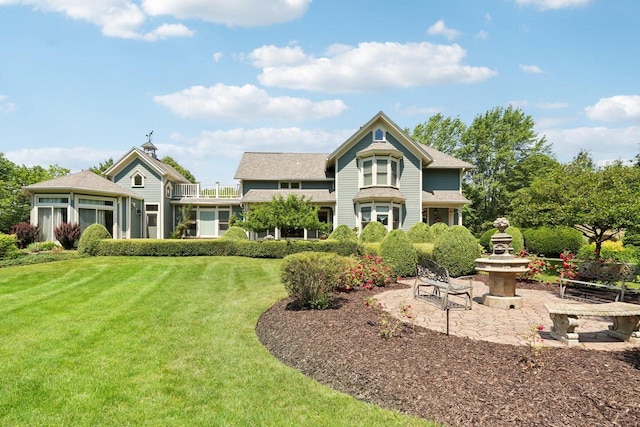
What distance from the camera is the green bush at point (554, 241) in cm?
2098

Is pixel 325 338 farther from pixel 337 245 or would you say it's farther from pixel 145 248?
pixel 145 248

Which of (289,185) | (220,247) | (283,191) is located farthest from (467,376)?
(289,185)

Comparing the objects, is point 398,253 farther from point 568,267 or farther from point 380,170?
point 380,170

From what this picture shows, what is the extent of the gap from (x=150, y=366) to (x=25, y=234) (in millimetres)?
19407

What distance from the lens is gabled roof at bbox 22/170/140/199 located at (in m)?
19.6

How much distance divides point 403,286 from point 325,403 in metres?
7.61

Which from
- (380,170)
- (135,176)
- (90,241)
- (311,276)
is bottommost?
(311,276)

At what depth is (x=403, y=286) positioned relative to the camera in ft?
36.9

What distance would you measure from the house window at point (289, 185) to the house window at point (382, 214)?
5.59 metres

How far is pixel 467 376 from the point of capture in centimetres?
438

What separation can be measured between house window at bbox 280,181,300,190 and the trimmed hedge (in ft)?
24.8

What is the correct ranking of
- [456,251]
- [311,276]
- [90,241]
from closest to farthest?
[311,276], [456,251], [90,241]

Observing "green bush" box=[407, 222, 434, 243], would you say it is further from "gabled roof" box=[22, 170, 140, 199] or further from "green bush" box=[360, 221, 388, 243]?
"gabled roof" box=[22, 170, 140, 199]

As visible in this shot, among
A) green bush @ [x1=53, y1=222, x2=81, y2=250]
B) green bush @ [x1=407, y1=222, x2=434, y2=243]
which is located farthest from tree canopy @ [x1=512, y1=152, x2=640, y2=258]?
green bush @ [x1=53, y1=222, x2=81, y2=250]
